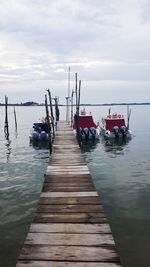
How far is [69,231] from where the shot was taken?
26.6 feet

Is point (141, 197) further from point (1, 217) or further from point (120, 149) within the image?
point (120, 149)

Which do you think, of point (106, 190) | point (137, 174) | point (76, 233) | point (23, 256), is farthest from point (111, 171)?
point (23, 256)

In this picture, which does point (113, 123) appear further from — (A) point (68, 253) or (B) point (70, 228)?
(A) point (68, 253)

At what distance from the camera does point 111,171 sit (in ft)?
70.2

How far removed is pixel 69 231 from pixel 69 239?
0.52 m

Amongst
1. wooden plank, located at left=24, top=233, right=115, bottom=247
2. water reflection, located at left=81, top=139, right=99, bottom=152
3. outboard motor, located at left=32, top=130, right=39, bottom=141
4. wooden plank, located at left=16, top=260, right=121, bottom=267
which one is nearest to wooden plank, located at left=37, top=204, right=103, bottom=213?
wooden plank, located at left=24, top=233, right=115, bottom=247

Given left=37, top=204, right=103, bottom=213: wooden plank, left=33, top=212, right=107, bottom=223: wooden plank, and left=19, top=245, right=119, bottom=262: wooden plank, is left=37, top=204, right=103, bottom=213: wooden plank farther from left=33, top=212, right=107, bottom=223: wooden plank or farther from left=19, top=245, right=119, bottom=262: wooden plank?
left=19, top=245, right=119, bottom=262: wooden plank

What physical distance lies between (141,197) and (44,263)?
32.9ft

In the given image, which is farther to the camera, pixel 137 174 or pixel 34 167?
pixel 34 167

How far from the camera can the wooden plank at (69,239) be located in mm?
7328

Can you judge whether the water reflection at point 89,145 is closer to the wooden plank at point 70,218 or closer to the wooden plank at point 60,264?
the wooden plank at point 70,218

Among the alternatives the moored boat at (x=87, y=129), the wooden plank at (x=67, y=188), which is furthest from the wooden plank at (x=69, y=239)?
the moored boat at (x=87, y=129)

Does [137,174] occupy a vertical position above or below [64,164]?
below

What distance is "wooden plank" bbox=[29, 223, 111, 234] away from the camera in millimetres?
8070
